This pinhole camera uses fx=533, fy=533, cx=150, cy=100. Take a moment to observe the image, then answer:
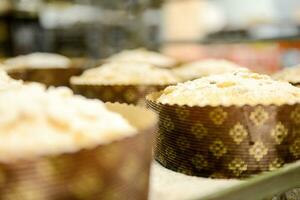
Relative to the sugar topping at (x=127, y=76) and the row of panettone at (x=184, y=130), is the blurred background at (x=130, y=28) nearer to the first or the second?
the sugar topping at (x=127, y=76)

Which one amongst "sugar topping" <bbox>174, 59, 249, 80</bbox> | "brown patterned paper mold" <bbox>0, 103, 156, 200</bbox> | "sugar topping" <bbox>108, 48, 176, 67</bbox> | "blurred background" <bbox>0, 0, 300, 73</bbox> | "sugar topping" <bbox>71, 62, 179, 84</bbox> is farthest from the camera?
"blurred background" <bbox>0, 0, 300, 73</bbox>

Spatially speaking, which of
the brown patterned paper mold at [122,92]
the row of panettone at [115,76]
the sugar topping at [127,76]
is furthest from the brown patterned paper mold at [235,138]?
the sugar topping at [127,76]

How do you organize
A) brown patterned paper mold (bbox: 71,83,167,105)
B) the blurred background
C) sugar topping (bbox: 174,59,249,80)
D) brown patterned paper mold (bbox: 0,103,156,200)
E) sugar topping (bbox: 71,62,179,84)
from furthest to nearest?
the blurred background → sugar topping (bbox: 174,59,249,80) → sugar topping (bbox: 71,62,179,84) → brown patterned paper mold (bbox: 71,83,167,105) → brown patterned paper mold (bbox: 0,103,156,200)

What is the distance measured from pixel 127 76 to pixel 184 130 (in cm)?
75

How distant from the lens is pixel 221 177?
1.21 m

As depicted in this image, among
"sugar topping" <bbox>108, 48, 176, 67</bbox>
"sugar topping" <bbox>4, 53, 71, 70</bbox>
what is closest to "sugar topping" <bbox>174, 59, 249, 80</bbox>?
"sugar topping" <bbox>108, 48, 176, 67</bbox>

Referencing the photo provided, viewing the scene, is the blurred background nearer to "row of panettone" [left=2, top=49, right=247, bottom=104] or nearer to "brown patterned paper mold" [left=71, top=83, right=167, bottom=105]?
"row of panettone" [left=2, top=49, right=247, bottom=104]

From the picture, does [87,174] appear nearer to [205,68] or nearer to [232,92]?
[232,92]

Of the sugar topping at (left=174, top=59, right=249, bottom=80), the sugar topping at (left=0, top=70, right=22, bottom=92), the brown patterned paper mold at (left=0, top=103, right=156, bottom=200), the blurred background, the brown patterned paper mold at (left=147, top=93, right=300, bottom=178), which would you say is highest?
A: the brown patterned paper mold at (left=0, top=103, right=156, bottom=200)

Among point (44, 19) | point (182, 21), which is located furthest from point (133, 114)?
point (182, 21)

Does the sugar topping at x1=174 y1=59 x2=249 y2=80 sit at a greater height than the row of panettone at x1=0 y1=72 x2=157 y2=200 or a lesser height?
lesser

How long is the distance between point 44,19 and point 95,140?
5.41 m

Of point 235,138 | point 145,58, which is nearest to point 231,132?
point 235,138

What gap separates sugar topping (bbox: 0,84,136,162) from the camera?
72 centimetres
